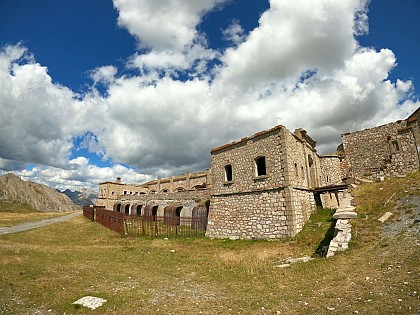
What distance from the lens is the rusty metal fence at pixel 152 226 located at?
56.2 feet

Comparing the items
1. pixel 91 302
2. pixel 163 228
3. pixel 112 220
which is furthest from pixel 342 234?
pixel 112 220

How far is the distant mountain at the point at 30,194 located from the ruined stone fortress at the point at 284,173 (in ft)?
461

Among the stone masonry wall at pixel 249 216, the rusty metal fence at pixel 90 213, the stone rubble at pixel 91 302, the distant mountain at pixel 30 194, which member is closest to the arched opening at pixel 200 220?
the stone masonry wall at pixel 249 216

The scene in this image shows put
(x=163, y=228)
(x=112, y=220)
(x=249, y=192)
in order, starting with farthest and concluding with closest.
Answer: (x=112, y=220) < (x=163, y=228) < (x=249, y=192)

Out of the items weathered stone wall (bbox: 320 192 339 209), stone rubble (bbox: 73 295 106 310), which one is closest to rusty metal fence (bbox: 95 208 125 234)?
stone rubble (bbox: 73 295 106 310)

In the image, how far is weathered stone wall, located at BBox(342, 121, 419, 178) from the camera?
19.0 meters

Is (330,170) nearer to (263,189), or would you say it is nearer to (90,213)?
(263,189)

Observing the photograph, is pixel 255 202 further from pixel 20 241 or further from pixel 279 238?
pixel 20 241

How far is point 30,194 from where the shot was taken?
143 metres

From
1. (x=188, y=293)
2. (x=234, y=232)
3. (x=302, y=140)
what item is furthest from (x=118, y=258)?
(x=302, y=140)

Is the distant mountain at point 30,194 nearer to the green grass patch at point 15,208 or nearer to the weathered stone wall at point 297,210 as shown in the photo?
the green grass patch at point 15,208

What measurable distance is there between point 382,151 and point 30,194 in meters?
175

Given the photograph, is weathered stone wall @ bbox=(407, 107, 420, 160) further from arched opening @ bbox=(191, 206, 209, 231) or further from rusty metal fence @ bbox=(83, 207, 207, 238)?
rusty metal fence @ bbox=(83, 207, 207, 238)

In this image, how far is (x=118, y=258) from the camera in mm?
11008
